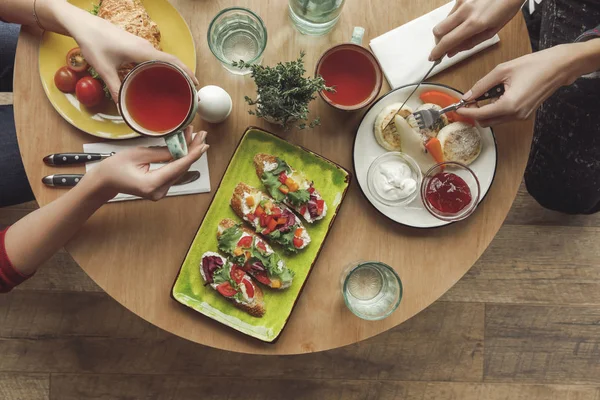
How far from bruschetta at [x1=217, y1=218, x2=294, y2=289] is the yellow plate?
0.39 metres

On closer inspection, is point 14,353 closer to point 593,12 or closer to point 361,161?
point 361,161

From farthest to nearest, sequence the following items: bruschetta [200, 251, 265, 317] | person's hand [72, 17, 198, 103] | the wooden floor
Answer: the wooden floor
bruschetta [200, 251, 265, 317]
person's hand [72, 17, 198, 103]

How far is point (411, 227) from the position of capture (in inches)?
55.3

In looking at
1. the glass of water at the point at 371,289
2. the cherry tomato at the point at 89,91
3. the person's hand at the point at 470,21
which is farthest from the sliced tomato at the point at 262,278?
the person's hand at the point at 470,21

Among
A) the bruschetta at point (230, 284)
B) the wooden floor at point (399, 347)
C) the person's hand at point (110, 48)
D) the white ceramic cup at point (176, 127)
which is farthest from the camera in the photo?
the wooden floor at point (399, 347)

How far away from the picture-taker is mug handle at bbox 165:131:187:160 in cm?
115

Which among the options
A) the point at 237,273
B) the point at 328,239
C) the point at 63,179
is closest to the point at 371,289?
the point at 328,239

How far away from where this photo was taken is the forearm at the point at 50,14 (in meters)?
1.27

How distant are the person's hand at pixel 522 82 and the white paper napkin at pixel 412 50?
0.14 meters

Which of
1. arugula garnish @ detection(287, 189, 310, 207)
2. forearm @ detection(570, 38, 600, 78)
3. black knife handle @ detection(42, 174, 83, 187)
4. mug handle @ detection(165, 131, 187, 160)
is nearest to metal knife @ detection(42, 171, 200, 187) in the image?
black knife handle @ detection(42, 174, 83, 187)

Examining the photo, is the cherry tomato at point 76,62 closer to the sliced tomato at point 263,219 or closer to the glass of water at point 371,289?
the sliced tomato at point 263,219

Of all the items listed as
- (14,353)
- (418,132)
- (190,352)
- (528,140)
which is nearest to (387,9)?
(418,132)

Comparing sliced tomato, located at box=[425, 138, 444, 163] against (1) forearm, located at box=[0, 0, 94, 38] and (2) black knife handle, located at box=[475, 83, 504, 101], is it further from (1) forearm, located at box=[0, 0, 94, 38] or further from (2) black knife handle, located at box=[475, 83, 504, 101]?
(1) forearm, located at box=[0, 0, 94, 38]

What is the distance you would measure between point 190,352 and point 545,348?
1.64m
